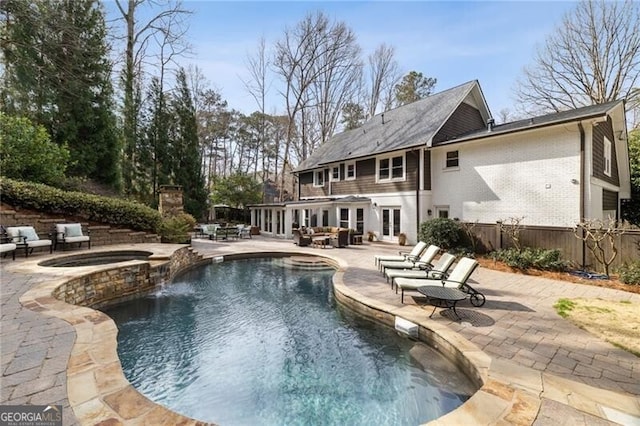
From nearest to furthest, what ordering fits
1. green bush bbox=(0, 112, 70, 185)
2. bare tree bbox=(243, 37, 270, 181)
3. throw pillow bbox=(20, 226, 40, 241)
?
throw pillow bbox=(20, 226, 40, 241) < green bush bbox=(0, 112, 70, 185) < bare tree bbox=(243, 37, 270, 181)

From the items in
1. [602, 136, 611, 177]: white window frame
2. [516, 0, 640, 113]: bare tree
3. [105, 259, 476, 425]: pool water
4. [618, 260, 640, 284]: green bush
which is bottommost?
[105, 259, 476, 425]: pool water

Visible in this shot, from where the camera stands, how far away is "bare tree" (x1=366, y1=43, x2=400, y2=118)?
26703 millimetres

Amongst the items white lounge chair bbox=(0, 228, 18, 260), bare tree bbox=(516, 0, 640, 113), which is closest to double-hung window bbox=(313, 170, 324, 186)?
white lounge chair bbox=(0, 228, 18, 260)

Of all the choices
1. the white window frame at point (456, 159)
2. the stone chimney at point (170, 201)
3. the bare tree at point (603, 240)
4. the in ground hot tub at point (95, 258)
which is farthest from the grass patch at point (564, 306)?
the stone chimney at point (170, 201)

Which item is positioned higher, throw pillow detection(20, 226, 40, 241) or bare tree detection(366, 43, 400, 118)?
bare tree detection(366, 43, 400, 118)

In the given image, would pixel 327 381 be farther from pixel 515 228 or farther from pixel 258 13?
pixel 258 13

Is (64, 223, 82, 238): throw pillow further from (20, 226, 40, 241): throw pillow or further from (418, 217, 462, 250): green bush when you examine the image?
(418, 217, 462, 250): green bush

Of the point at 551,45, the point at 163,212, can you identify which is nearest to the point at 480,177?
the point at 551,45

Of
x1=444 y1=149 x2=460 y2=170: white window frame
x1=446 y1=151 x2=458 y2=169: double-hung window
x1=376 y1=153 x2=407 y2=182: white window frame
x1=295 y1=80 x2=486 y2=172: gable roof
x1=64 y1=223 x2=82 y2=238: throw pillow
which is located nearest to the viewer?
x1=64 y1=223 x2=82 y2=238: throw pillow

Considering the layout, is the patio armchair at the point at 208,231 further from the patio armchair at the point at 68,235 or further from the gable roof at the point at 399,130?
the gable roof at the point at 399,130

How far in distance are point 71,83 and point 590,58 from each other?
29486mm

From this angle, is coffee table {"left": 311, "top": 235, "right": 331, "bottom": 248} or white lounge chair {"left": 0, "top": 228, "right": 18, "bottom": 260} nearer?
white lounge chair {"left": 0, "top": 228, "right": 18, "bottom": 260}

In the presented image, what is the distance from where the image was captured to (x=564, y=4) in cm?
1673

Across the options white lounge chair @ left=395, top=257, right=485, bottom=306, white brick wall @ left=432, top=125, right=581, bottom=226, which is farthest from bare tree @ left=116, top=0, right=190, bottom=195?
white lounge chair @ left=395, top=257, right=485, bottom=306
